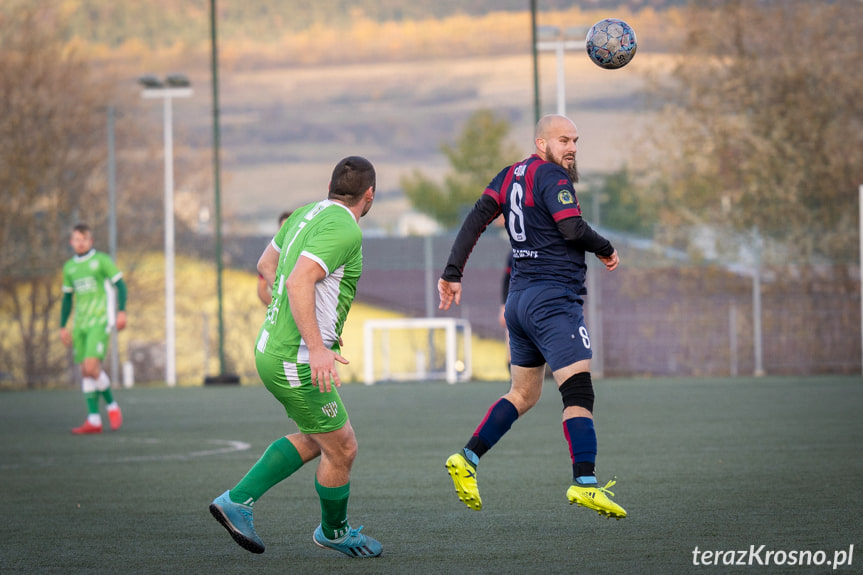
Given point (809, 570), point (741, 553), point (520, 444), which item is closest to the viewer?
point (809, 570)

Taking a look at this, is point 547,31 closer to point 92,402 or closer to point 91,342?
point 91,342

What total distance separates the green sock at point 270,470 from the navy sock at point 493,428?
1107 millimetres

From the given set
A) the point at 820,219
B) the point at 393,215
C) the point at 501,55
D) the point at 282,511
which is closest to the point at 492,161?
the point at 501,55

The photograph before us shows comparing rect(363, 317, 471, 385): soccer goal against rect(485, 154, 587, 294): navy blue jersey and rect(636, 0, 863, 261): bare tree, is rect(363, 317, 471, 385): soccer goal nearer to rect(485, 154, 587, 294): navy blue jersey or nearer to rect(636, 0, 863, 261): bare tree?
rect(636, 0, 863, 261): bare tree

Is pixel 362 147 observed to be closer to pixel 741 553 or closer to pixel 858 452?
pixel 858 452

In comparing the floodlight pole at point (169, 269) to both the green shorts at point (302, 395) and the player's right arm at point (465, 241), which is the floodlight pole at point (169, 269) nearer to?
the player's right arm at point (465, 241)

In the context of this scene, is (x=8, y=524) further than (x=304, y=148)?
No

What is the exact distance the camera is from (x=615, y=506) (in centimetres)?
560

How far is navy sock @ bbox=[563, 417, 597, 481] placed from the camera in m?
5.85

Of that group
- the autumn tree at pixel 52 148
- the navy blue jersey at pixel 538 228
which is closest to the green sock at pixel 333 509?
the navy blue jersey at pixel 538 228

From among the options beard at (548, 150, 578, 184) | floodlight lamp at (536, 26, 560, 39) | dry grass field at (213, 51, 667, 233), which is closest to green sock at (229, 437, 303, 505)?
beard at (548, 150, 578, 184)

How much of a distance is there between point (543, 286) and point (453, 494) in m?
1.86

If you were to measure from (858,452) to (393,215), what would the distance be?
22072 mm

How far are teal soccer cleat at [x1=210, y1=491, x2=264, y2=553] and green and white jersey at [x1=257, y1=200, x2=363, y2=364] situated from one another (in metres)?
0.73
